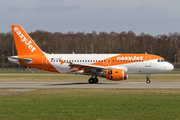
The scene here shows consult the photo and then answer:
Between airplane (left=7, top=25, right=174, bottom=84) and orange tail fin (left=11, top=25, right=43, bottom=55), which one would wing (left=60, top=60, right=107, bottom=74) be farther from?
orange tail fin (left=11, top=25, right=43, bottom=55)

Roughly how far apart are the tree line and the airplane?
77720 millimetres

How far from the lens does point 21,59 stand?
38094mm

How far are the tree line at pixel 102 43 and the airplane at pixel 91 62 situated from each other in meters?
77.7

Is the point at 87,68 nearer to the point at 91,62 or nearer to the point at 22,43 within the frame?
the point at 91,62

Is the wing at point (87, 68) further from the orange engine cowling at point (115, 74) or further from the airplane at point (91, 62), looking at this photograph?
the orange engine cowling at point (115, 74)

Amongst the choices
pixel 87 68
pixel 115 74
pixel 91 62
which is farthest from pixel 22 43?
pixel 115 74

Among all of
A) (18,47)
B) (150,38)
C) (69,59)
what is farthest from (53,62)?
(150,38)

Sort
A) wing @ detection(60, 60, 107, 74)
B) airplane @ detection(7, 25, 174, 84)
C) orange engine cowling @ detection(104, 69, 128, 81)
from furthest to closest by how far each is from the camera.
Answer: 1. airplane @ detection(7, 25, 174, 84)
2. wing @ detection(60, 60, 107, 74)
3. orange engine cowling @ detection(104, 69, 128, 81)

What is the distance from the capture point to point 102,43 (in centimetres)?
13538

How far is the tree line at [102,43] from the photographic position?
12338 cm

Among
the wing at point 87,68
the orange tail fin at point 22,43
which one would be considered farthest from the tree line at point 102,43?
the wing at point 87,68

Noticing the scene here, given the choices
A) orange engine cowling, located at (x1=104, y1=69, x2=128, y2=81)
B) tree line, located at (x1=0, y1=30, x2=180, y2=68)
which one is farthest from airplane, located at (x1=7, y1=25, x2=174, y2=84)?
tree line, located at (x1=0, y1=30, x2=180, y2=68)

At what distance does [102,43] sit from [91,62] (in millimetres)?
98119

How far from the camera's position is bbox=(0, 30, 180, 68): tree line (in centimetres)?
12338
